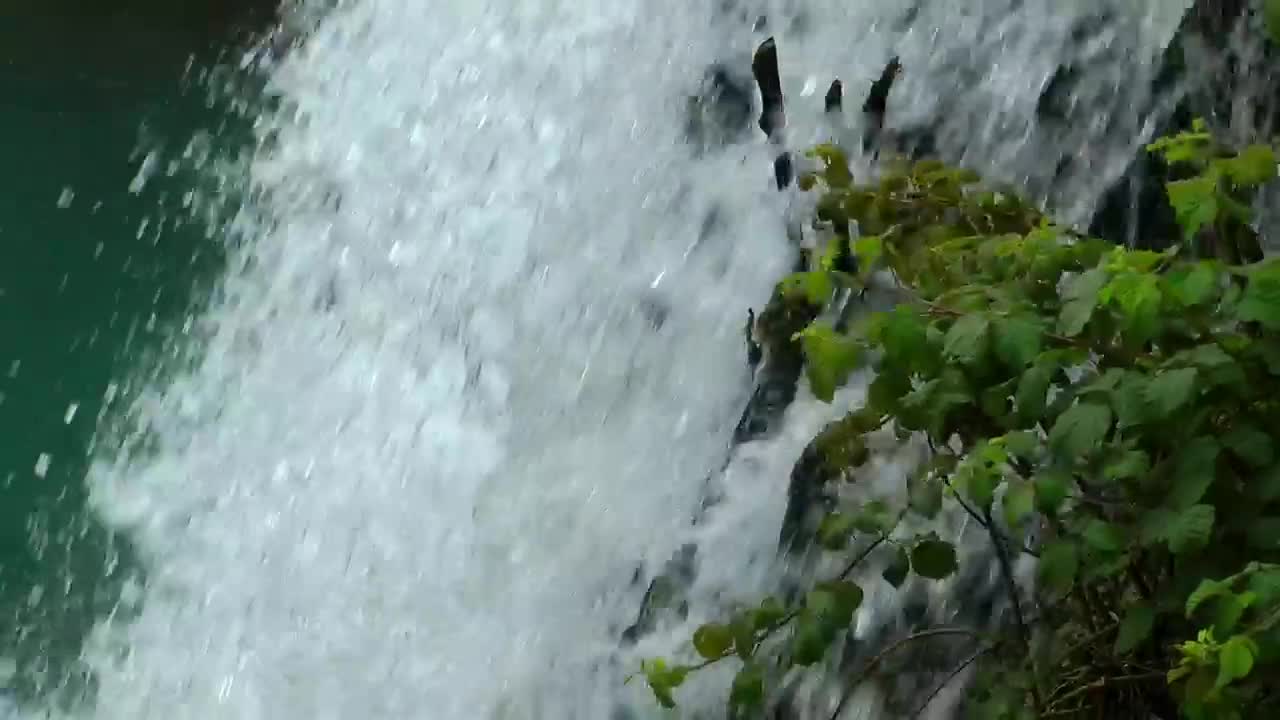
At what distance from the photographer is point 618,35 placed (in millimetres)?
4012

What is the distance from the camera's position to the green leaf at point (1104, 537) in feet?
3.85

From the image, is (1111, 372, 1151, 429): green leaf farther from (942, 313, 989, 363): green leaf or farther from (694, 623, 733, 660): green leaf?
(694, 623, 733, 660): green leaf

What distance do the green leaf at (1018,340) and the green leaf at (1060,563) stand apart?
7.9 inches

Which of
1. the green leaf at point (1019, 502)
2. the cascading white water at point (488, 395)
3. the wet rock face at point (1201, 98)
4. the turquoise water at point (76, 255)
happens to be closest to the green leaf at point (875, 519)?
the green leaf at point (1019, 502)

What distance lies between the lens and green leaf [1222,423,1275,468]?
113 centimetres

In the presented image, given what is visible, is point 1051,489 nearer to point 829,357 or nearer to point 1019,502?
point 1019,502

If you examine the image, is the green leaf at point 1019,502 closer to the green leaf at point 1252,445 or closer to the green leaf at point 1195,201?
the green leaf at point 1252,445

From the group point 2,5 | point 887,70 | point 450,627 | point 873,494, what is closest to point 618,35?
point 887,70

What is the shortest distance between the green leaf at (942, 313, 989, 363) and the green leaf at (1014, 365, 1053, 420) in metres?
0.05

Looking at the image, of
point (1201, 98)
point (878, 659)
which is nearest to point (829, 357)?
point (878, 659)

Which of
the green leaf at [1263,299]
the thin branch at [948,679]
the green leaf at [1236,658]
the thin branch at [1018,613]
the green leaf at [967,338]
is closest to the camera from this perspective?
the green leaf at [1236,658]

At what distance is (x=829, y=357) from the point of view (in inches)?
50.8

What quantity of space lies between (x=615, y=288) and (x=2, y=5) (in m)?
3.72

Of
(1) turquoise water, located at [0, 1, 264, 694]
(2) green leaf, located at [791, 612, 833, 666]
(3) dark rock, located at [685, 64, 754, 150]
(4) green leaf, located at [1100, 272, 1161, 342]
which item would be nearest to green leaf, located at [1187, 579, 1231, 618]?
(4) green leaf, located at [1100, 272, 1161, 342]
